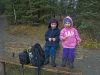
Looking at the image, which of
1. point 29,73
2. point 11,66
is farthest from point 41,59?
point 11,66

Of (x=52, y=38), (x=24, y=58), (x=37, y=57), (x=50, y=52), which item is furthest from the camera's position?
(x=50, y=52)

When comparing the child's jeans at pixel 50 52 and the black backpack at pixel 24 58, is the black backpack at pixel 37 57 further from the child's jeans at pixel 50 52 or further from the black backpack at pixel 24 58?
the child's jeans at pixel 50 52

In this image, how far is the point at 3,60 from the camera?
9281 millimetres

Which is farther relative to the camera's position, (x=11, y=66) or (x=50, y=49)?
(x=11, y=66)

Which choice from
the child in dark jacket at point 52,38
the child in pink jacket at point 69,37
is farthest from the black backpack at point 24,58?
the child in pink jacket at point 69,37

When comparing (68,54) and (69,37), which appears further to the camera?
(68,54)

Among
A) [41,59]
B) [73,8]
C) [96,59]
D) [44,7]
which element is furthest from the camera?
[44,7]

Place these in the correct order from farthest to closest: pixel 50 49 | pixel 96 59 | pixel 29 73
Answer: pixel 96 59 → pixel 29 73 → pixel 50 49

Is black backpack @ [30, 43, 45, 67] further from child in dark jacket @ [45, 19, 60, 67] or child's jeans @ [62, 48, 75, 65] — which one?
child's jeans @ [62, 48, 75, 65]

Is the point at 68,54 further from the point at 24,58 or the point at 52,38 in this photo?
the point at 24,58

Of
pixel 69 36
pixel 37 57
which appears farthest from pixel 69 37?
pixel 37 57

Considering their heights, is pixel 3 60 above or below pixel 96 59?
above

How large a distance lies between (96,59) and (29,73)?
318cm

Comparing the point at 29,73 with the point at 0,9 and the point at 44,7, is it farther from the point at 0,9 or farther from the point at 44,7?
the point at 0,9
